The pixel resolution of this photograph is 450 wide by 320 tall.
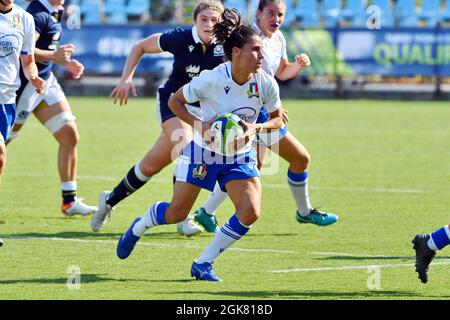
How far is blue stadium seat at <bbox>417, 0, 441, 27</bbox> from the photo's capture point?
112 ft

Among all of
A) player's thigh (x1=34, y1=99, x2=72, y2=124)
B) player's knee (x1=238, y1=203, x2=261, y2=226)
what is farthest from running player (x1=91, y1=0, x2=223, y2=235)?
player's knee (x1=238, y1=203, x2=261, y2=226)

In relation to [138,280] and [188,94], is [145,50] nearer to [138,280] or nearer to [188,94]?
[188,94]

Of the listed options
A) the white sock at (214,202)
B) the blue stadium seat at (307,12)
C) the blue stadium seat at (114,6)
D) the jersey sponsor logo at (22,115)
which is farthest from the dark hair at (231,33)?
the blue stadium seat at (114,6)

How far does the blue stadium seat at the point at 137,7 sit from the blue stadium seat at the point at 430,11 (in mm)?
8968

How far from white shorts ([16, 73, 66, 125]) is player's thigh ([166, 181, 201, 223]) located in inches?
140

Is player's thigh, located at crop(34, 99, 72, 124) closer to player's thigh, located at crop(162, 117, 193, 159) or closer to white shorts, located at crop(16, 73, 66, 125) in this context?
white shorts, located at crop(16, 73, 66, 125)

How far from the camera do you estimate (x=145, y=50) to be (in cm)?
1066

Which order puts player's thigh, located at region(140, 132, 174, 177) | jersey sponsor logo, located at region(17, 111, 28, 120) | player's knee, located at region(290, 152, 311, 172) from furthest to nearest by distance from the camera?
jersey sponsor logo, located at region(17, 111, 28, 120)
player's knee, located at region(290, 152, 311, 172)
player's thigh, located at region(140, 132, 174, 177)

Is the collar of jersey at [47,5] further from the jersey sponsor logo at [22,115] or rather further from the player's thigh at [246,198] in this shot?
the player's thigh at [246,198]

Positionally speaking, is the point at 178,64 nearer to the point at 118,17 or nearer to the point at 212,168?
the point at 212,168

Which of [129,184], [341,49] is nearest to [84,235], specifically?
[129,184]
